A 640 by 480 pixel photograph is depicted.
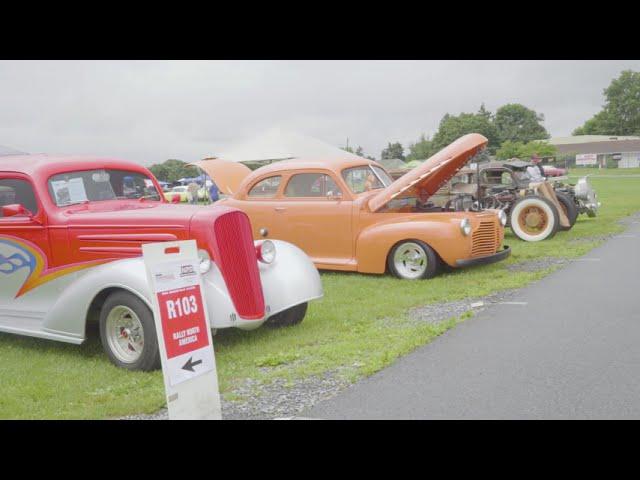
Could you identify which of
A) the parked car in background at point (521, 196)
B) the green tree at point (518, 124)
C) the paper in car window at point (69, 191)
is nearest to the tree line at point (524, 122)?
the green tree at point (518, 124)

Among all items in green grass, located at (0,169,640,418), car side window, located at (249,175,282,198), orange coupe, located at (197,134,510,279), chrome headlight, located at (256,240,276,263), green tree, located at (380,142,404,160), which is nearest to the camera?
green grass, located at (0,169,640,418)

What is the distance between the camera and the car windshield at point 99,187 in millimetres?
6121

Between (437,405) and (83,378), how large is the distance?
9.45ft

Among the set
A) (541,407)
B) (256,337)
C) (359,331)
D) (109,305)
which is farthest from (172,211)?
(541,407)

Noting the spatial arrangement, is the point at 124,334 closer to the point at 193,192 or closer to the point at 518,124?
the point at 193,192

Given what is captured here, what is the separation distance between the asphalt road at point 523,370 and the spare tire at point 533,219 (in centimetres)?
547

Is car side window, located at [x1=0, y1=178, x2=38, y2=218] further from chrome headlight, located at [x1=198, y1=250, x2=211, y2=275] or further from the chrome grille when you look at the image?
the chrome grille

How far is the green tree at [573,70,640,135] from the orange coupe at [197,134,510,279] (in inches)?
4358

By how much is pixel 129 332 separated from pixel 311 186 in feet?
16.9

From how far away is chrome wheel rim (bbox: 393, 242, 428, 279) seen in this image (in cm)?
900

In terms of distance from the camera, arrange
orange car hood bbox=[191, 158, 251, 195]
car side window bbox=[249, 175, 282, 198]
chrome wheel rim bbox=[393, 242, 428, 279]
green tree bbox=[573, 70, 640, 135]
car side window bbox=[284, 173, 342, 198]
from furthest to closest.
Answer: green tree bbox=[573, 70, 640, 135] → orange car hood bbox=[191, 158, 251, 195] → car side window bbox=[249, 175, 282, 198] → car side window bbox=[284, 173, 342, 198] → chrome wheel rim bbox=[393, 242, 428, 279]

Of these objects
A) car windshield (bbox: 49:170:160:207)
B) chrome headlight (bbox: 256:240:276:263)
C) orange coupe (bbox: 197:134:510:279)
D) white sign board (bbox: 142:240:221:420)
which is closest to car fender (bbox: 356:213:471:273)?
orange coupe (bbox: 197:134:510:279)

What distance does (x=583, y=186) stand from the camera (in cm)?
1592

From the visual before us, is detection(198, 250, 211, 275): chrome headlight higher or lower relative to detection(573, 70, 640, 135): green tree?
lower
